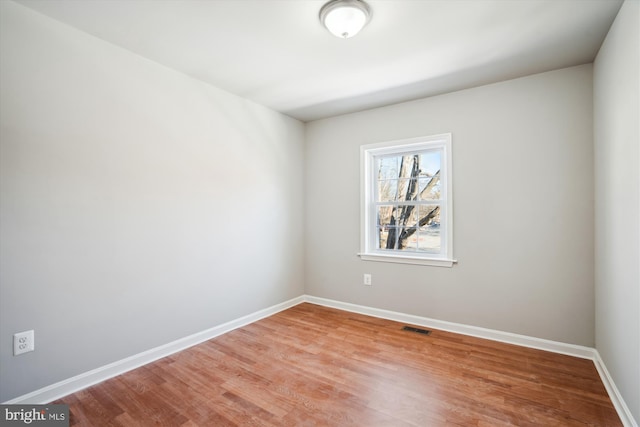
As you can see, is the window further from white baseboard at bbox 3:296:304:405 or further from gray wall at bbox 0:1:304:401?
white baseboard at bbox 3:296:304:405

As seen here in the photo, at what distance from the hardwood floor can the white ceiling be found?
243cm

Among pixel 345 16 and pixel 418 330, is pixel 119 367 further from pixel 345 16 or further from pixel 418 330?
pixel 345 16

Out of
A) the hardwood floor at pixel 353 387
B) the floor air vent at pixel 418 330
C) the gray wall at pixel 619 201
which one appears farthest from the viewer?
the floor air vent at pixel 418 330

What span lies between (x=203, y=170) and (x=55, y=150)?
1.12 meters

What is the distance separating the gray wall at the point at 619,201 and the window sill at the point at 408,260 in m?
1.16

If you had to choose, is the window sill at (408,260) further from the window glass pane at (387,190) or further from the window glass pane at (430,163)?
the window glass pane at (430,163)

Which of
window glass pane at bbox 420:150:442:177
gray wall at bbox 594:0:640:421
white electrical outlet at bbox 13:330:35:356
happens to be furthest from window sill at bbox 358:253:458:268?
white electrical outlet at bbox 13:330:35:356

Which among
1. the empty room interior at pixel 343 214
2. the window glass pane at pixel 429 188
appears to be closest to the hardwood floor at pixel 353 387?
the empty room interior at pixel 343 214

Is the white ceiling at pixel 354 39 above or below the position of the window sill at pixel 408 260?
above

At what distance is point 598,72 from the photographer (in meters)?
2.40

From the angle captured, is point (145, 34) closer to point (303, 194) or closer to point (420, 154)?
point (303, 194)

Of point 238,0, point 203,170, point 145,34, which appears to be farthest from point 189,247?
point 238,0

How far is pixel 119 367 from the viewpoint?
2350 millimetres

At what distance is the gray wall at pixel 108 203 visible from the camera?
6.32 feet
